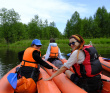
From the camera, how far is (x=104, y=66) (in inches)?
175

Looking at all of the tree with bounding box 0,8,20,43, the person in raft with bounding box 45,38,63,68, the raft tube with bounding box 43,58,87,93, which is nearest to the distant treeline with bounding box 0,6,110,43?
the tree with bounding box 0,8,20,43

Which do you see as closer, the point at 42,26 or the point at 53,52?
the point at 53,52

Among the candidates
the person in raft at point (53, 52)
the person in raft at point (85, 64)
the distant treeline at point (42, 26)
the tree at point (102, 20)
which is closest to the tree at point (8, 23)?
the distant treeline at point (42, 26)

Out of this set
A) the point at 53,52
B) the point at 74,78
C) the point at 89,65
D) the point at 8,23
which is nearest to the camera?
the point at 89,65

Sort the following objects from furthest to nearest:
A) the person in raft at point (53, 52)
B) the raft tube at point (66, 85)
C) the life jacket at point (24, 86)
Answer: the person in raft at point (53, 52), the life jacket at point (24, 86), the raft tube at point (66, 85)

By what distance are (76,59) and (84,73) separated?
0.26 meters

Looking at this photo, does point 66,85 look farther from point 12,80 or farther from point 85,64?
point 12,80

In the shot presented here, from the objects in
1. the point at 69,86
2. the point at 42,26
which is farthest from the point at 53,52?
the point at 42,26

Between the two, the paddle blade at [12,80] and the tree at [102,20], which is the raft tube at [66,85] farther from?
the tree at [102,20]

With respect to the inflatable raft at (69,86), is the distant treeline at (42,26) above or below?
above

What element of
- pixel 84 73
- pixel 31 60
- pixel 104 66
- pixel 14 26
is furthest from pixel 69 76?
pixel 14 26

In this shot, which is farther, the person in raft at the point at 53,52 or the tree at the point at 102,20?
the tree at the point at 102,20

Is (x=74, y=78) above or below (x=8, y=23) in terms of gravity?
below

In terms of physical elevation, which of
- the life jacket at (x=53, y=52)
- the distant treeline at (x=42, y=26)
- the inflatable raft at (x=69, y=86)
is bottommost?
the inflatable raft at (x=69, y=86)
